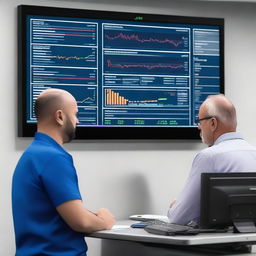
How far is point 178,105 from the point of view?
4633 mm

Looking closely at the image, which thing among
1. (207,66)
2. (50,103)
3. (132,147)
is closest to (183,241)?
(50,103)

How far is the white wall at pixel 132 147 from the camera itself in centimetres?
421

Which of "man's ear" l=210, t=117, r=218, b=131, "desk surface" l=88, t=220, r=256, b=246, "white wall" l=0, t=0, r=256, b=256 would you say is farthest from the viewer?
"white wall" l=0, t=0, r=256, b=256

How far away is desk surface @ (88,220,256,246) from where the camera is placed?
3.06m

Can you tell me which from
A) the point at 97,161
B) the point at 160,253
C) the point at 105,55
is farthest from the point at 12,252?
the point at 105,55

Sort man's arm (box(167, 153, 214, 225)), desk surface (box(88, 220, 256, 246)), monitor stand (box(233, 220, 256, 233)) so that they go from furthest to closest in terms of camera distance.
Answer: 1. man's arm (box(167, 153, 214, 225))
2. monitor stand (box(233, 220, 256, 233))
3. desk surface (box(88, 220, 256, 246))

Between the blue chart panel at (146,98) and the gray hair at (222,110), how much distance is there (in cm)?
60

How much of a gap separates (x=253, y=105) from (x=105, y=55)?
1.20 metres

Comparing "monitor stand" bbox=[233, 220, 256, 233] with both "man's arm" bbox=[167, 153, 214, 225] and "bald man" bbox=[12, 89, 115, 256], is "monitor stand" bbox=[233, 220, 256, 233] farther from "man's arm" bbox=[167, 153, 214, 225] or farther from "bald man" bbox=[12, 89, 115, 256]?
"bald man" bbox=[12, 89, 115, 256]

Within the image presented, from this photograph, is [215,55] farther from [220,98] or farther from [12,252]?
[12,252]

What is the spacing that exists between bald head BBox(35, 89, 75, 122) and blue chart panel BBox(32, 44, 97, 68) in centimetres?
101

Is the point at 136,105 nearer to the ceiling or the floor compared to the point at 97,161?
nearer to the ceiling

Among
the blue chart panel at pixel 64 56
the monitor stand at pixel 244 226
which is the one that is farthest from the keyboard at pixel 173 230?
the blue chart panel at pixel 64 56

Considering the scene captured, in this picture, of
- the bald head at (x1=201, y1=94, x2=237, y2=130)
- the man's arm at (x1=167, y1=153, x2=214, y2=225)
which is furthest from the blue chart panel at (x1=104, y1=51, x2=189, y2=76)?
the man's arm at (x1=167, y1=153, x2=214, y2=225)
